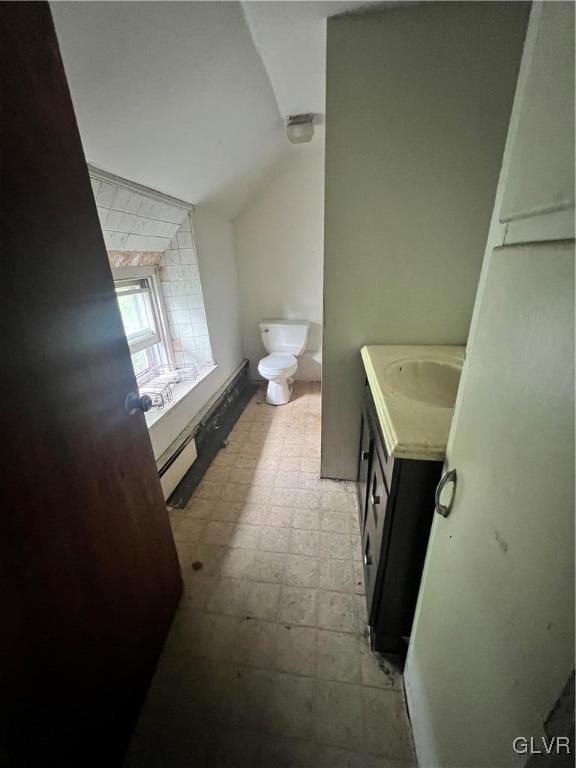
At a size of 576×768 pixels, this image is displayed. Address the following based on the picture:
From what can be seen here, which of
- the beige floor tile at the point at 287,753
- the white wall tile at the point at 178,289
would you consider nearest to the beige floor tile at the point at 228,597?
the beige floor tile at the point at 287,753

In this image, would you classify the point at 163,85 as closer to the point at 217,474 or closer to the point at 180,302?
the point at 180,302

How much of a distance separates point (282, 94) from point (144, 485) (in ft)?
6.49

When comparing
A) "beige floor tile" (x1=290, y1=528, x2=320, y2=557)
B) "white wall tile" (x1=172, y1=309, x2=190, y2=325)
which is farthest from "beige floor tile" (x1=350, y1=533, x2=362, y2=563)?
"white wall tile" (x1=172, y1=309, x2=190, y2=325)

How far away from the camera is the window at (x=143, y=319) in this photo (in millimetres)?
1980

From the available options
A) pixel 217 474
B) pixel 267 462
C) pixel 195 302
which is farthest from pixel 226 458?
pixel 195 302

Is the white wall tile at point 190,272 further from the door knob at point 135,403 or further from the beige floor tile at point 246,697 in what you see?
the beige floor tile at point 246,697

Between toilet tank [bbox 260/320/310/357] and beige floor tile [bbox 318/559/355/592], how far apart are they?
1.95 metres

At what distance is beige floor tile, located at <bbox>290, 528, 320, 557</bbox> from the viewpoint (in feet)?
4.91

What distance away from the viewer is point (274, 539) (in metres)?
1.56

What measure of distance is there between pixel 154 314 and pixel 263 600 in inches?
78.1

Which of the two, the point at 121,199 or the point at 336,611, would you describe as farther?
the point at 121,199

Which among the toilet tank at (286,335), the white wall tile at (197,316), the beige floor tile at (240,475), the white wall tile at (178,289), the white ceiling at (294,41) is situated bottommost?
the beige floor tile at (240,475)

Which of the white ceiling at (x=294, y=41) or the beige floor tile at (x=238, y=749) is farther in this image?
the white ceiling at (x=294, y=41)

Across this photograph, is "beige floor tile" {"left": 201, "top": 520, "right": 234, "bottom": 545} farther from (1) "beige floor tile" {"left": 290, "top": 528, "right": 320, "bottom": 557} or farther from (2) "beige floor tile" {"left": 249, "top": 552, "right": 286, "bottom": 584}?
(1) "beige floor tile" {"left": 290, "top": 528, "right": 320, "bottom": 557}
